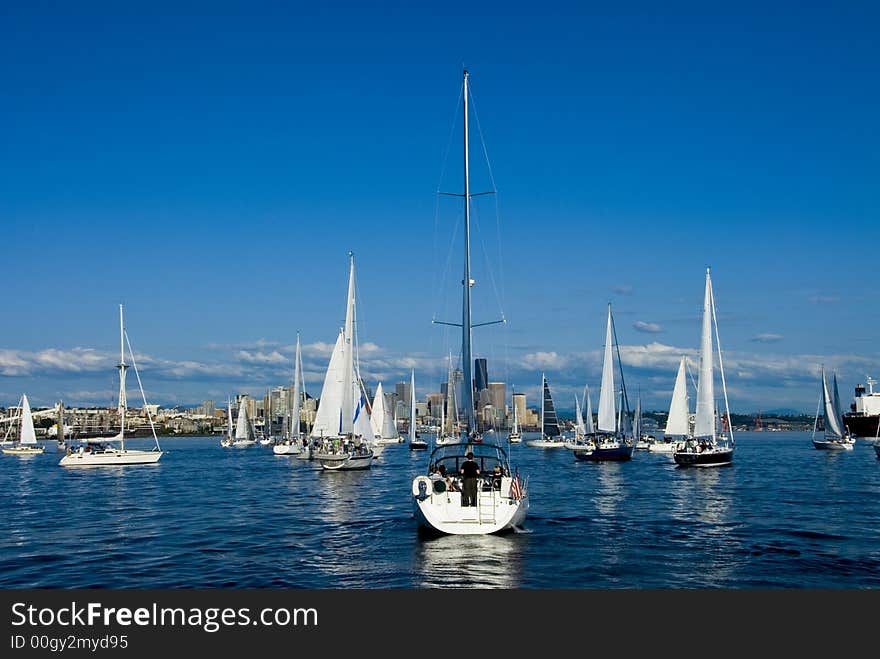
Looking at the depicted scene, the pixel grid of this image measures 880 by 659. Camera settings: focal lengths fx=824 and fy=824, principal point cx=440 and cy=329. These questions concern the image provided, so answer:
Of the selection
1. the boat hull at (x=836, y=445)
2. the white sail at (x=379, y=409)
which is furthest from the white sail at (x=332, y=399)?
the boat hull at (x=836, y=445)

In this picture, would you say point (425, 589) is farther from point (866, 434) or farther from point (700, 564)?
point (866, 434)

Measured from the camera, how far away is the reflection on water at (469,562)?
19531mm

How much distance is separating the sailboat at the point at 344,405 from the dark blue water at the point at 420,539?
40.6 ft

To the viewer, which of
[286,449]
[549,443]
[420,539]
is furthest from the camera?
[549,443]

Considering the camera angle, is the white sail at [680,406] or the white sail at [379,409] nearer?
the white sail at [680,406]

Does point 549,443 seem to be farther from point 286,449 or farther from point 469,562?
point 469,562

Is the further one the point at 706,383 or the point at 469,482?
the point at 706,383

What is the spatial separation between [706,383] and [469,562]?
53.2 meters

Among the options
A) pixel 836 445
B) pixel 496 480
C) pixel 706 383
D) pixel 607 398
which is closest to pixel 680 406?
pixel 607 398

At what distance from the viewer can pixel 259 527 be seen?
3172cm

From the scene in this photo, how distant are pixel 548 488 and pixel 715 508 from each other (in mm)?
14010

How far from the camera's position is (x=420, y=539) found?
2609cm

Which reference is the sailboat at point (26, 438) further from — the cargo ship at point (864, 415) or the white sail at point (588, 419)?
the cargo ship at point (864, 415)

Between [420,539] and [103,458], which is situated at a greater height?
[103,458]
